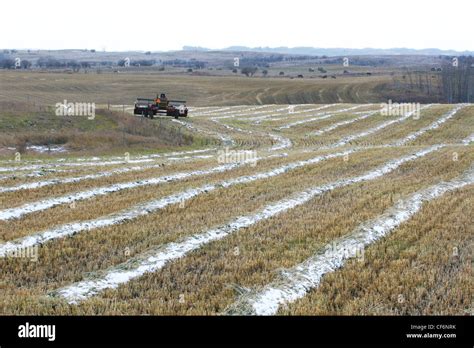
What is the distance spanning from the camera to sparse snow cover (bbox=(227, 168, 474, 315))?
28.3ft

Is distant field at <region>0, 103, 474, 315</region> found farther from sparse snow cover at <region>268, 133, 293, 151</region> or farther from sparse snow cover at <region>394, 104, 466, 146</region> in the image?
sparse snow cover at <region>394, 104, 466, 146</region>

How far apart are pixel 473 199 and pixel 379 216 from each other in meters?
4.01

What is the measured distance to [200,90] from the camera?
106 meters

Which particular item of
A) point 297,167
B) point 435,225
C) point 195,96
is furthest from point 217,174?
point 195,96

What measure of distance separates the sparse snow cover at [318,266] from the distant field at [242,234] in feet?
0.13

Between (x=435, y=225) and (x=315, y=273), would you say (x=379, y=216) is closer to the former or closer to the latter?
(x=435, y=225)

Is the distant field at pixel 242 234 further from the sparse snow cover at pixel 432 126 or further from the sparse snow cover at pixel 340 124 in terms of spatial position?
the sparse snow cover at pixel 340 124

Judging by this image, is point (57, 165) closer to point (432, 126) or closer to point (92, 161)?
point (92, 161)

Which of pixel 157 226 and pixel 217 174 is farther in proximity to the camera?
pixel 217 174

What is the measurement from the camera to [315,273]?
10.1 meters

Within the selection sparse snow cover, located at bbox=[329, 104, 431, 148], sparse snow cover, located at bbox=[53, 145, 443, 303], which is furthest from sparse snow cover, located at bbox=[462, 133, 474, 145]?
sparse snow cover, located at bbox=[53, 145, 443, 303]

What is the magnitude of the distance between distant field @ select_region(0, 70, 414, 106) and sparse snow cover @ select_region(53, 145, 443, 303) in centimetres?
7114

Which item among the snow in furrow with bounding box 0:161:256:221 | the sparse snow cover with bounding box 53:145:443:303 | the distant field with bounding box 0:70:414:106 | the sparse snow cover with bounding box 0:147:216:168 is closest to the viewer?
the sparse snow cover with bounding box 53:145:443:303
